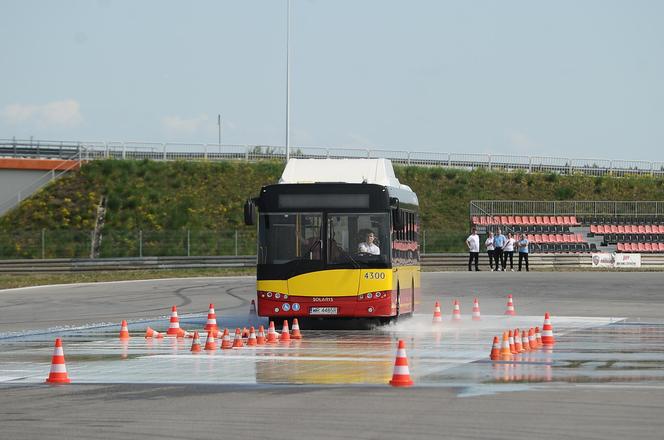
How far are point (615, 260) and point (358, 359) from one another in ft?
140

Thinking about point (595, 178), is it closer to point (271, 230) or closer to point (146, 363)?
point (271, 230)

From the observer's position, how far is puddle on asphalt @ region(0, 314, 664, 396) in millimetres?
14977

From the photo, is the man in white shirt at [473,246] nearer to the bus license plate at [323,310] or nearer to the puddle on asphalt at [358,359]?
the puddle on asphalt at [358,359]

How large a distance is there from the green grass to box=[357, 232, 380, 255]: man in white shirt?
32.8 metres

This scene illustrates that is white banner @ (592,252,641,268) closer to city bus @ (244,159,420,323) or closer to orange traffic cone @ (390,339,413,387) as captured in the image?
city bus @ (244,159,420,323)

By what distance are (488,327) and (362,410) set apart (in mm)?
13489

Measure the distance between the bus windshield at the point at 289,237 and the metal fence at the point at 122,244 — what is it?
3167 cm

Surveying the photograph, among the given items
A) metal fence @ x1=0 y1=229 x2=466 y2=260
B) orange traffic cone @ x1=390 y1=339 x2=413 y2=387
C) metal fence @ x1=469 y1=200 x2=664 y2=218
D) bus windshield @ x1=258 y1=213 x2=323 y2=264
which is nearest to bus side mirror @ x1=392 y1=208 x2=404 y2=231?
bus windshield @ x1=258 y1=213 x2=323 y2=264

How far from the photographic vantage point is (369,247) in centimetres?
2419

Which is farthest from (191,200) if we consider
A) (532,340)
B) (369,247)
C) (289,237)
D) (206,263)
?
(532,340)

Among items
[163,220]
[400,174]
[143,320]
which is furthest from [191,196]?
[143,320]

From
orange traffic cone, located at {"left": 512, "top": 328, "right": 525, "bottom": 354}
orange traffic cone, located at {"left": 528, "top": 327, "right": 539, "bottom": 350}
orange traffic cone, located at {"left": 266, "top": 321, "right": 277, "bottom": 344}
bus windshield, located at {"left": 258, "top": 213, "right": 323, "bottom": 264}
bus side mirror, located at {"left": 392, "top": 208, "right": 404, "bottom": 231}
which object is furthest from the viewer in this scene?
bus side mirror, located at {"left": 392, "top": 208, "right": 404, "bottom": 231}

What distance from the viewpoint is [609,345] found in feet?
66.3

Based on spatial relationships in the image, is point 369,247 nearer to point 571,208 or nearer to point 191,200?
point 571,208
